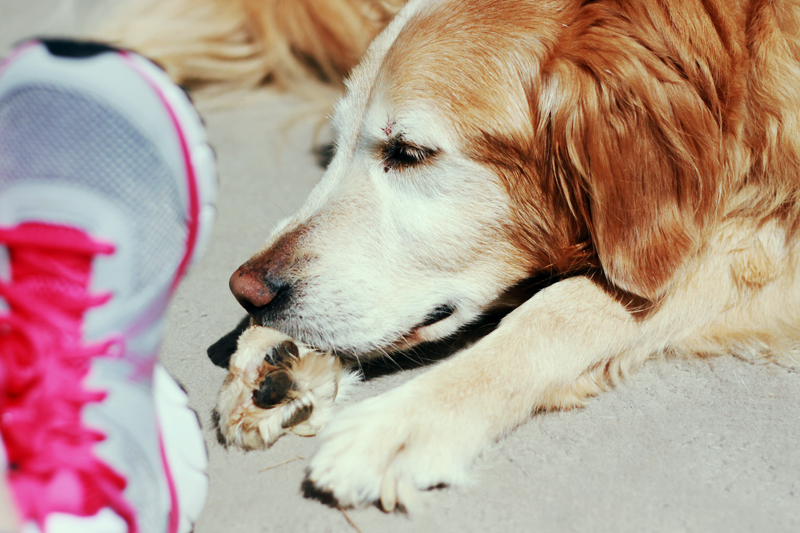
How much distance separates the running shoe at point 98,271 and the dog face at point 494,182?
0.47m

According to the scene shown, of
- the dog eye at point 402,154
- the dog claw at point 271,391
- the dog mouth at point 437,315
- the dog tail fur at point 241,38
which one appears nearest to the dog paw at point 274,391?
the dog claw at point 271,391

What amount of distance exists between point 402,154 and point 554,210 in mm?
463

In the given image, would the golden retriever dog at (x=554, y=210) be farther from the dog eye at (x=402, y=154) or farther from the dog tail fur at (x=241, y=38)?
the dog tail fur at (x=241, y=38)

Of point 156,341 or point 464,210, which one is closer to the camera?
point 156,341

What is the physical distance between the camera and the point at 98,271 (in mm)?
1385

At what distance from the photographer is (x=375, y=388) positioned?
191cm

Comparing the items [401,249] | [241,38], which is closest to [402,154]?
[401,249]

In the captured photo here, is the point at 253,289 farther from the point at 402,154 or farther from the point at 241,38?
the point at 241,38

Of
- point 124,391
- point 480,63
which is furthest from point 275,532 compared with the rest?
point 480,63

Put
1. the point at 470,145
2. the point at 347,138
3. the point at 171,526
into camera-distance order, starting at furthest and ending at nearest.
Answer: the point at 347,138
the point at 470,145
the point at 171,526

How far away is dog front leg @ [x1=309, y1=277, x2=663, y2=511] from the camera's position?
4.87 ft

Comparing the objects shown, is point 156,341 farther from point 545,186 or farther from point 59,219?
point 545,186

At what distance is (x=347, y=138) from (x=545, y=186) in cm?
64

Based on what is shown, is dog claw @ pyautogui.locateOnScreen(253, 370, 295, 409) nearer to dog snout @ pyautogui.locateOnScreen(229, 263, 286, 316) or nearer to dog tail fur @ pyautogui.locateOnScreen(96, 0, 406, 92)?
dog snout @ pyautogui.locateOnScreen(229, 263, 286, 316)
